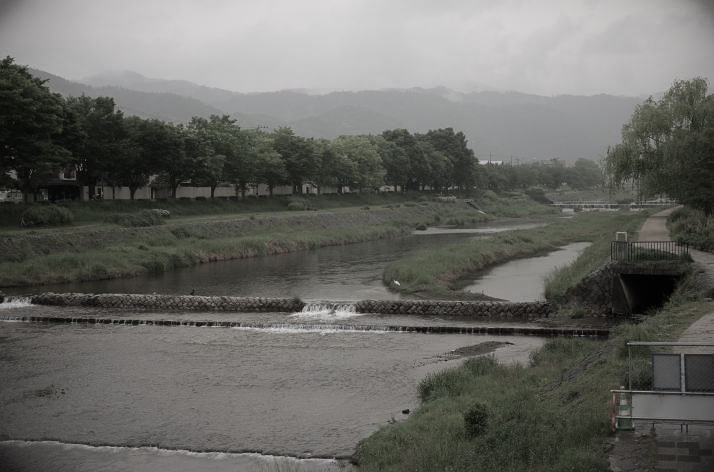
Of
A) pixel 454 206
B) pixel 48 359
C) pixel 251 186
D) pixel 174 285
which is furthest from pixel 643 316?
pixel 454 206

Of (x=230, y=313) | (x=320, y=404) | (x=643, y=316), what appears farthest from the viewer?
(x=230, y=313)

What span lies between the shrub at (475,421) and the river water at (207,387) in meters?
3.33

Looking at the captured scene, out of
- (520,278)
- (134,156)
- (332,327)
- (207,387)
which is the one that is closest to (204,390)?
(207,387)

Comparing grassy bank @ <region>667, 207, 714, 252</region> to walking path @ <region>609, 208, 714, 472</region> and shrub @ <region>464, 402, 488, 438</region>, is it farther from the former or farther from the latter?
walking path @ <region>609, 208, 714, 472</region>

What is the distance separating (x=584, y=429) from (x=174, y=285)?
37585 millimetres

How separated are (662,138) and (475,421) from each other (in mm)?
51608

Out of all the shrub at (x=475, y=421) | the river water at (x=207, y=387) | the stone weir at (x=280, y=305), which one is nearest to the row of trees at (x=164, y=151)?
the stone weir at (x=280, y=305)

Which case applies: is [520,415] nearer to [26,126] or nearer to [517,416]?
[517,416]

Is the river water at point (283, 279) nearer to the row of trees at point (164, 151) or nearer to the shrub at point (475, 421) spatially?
the row of trees at point (164, 151)

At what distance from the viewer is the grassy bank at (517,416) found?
13289 millimetres

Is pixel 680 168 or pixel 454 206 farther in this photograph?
pixel 454 206

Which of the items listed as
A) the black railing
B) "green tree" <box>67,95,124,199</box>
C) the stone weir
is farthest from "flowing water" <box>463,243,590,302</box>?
"green tree" <box>67,95,124,199</box>

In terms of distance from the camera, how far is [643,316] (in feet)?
97.6

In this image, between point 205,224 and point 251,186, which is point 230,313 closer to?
point 205,224
